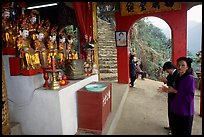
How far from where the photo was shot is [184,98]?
194cm

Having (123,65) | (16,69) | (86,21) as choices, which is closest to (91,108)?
(16,69)

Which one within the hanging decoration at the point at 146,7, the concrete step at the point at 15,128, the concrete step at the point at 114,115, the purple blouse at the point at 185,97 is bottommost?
the concrete step at the point at 114,115

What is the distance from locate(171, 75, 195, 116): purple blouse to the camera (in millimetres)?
1865

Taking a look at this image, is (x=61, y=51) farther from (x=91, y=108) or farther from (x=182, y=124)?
(x=182, y=124)

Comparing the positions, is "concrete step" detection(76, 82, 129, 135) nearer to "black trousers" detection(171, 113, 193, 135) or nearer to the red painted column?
the red painted column

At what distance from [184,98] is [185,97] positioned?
0.06ft

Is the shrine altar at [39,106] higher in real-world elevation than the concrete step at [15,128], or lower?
higher

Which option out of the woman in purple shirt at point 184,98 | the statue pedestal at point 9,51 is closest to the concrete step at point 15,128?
the statue pedestal at point 9,51

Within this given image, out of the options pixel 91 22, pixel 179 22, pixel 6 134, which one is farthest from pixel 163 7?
pixel 6 134

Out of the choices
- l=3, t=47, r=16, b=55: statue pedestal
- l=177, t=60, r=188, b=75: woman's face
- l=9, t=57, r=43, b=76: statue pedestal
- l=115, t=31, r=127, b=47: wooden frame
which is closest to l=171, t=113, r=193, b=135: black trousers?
l=177, t=60, r=188, b=75: woman's face

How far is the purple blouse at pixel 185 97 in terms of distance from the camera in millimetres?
1865

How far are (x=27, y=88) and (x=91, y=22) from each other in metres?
2.60

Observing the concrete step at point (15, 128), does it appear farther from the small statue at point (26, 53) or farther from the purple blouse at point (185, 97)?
the purple blouse at point (185, 97)

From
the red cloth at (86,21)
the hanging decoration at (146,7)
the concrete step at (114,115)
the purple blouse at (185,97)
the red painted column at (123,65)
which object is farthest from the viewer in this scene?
the red painted column at (123,65)
